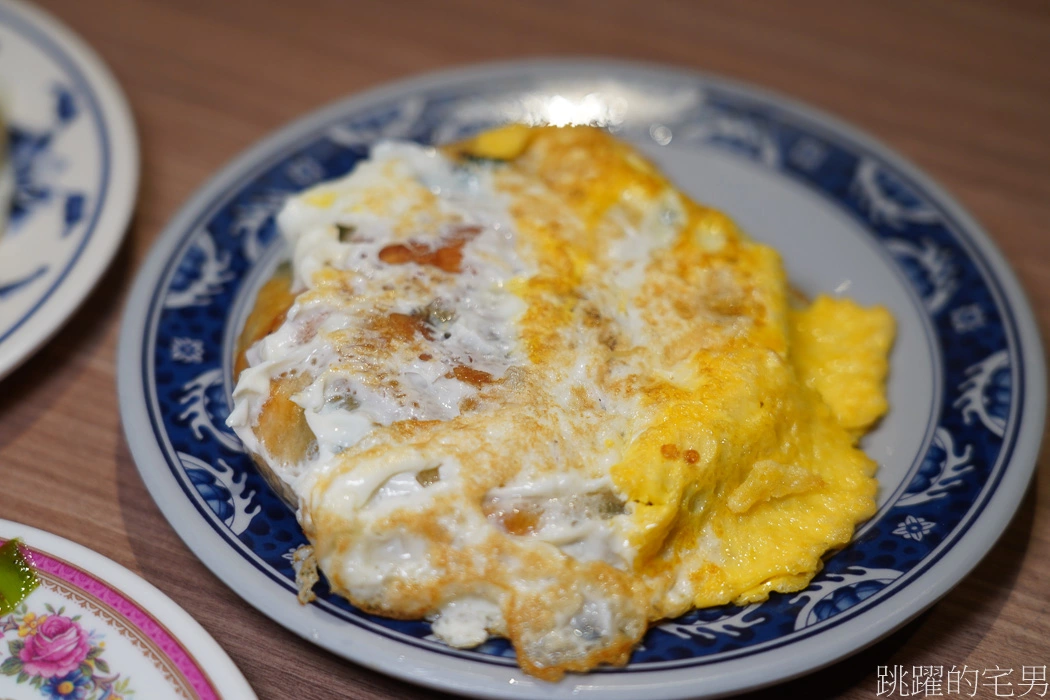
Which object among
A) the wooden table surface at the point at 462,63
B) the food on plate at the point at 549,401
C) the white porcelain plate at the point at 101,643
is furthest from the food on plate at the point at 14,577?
the food on plate at the point at 549,401

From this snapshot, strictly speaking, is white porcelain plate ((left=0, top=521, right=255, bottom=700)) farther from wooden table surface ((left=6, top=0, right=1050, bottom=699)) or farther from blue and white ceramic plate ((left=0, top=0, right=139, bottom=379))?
blue and white ceramic plate ((left=0, top=0, right=139, bottom=379))

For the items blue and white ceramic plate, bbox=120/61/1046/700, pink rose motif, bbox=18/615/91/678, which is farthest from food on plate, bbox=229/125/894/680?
pink rose motif, bbox=18/615/91/678

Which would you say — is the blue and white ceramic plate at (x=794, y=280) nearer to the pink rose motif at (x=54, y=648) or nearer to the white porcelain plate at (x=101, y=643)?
the white porcelain plate at (x=101, y=643)

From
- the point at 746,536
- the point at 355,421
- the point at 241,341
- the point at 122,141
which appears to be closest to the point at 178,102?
the point at 122,141

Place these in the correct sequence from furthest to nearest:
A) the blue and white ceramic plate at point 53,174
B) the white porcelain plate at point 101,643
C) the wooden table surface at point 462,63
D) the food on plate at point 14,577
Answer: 1. the blue and white ceramic plate at point 53,174
2. the wooden table surface at point 462,63
3. the food on plate at point 14,577
4. the white porcelain plate at point 101,643

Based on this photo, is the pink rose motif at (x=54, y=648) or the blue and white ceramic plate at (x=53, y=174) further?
the blue and white ceramic plate at (x=53, y=174)

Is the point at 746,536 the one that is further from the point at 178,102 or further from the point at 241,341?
the point at 178,102
